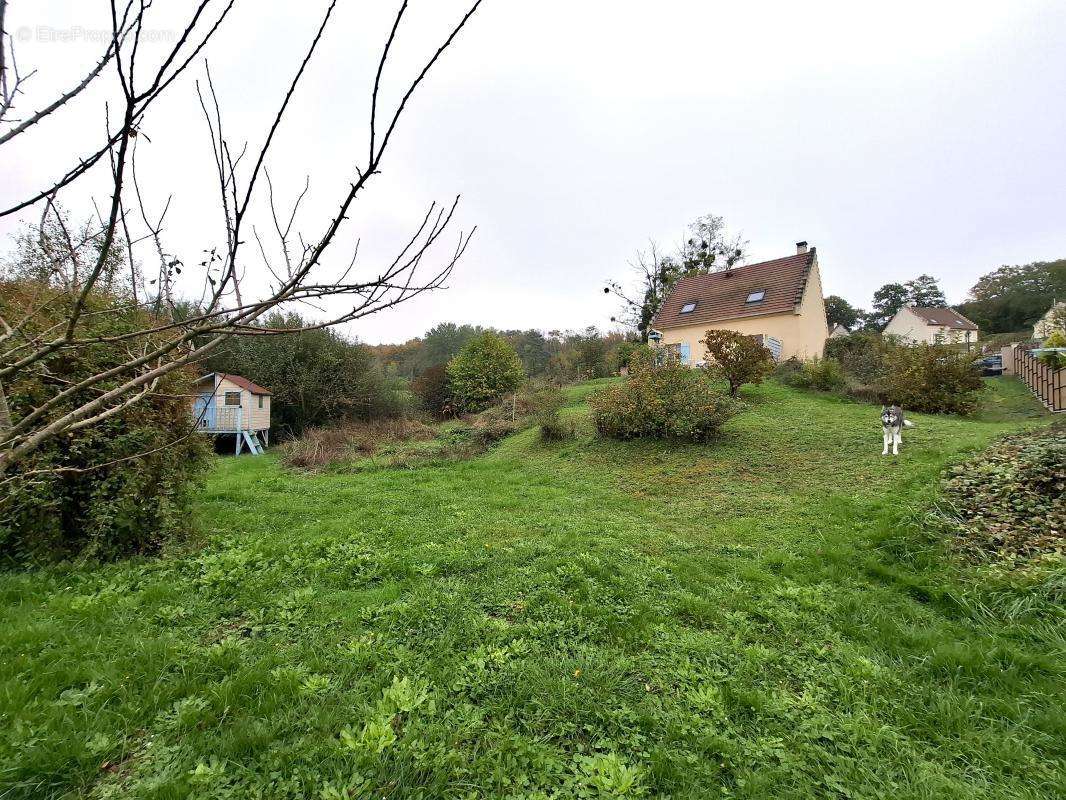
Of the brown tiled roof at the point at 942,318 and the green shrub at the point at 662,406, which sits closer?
the green shrub at the point at 662,406

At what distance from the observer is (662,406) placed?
8.66m

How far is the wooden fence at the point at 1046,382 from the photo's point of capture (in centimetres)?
951

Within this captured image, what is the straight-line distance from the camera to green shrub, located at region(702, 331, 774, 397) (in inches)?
431

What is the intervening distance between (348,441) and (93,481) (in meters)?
8.13

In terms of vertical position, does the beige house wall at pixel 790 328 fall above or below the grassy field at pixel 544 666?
above

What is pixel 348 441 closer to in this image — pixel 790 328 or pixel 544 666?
pixel 544 666

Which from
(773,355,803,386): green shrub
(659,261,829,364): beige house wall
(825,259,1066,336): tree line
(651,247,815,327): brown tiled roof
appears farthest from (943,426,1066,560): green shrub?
(825,259,1066,336): tree line

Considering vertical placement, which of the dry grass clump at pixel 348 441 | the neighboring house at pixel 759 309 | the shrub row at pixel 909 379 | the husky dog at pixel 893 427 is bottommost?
the dry grass clump at pixel 348 441

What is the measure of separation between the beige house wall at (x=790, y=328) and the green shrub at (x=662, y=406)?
21.2 ft

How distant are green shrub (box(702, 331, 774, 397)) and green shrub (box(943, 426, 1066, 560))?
6.22 m

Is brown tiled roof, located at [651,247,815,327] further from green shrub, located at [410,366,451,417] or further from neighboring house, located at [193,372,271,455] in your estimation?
neighboring house, located at [193,372,271,455]

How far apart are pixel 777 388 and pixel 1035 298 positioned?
35047 mm

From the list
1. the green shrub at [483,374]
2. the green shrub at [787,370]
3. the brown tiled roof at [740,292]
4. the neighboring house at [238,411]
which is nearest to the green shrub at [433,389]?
the green shrub at [483,374]

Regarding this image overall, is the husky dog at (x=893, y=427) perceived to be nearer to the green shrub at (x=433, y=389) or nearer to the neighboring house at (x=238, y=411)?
the green shrub at (x=433, y=389)
